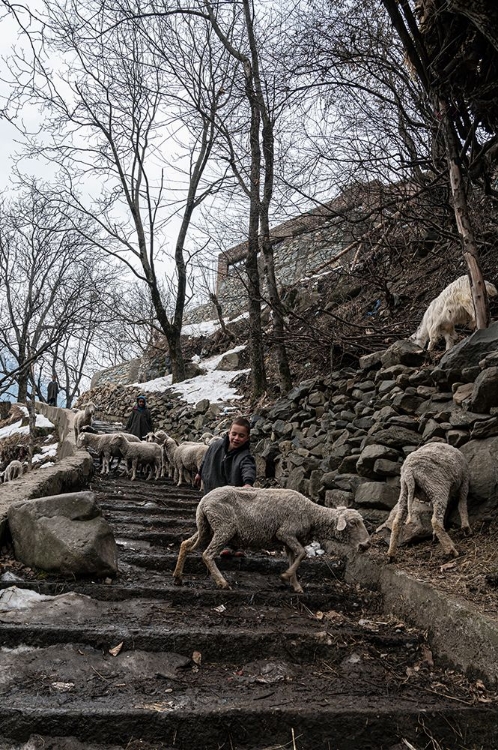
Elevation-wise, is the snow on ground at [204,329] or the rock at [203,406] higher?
the snow on ground at [204,329]

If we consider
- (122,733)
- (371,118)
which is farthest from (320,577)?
(371,118)

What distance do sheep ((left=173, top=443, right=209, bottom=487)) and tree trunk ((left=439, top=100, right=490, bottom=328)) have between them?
5.68 meters

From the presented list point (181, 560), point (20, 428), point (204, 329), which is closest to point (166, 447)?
point (181, 560)

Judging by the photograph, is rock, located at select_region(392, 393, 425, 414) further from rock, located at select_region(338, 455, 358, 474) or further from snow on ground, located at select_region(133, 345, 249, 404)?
snow on ground, located at select_region(133, 345, 249, 404)

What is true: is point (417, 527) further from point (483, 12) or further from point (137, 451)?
point (137, 451)

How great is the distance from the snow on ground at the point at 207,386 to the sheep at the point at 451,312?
9152mm

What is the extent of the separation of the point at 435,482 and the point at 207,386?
46.2 feet

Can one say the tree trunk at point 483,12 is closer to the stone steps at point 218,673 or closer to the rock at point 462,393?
the rock at point 462,393

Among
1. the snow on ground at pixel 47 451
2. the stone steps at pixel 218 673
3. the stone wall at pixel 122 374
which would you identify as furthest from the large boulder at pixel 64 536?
the stone wall at pixel 122 374

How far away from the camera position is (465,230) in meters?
6.29

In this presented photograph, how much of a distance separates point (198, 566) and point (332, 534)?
4.22 ft

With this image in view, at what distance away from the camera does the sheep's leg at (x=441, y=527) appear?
4430 mm

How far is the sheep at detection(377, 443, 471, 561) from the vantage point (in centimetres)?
468

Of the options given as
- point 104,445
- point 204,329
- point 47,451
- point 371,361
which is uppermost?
point 204,329
